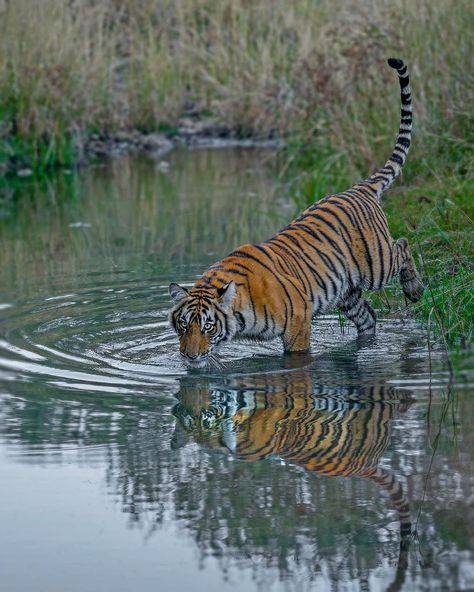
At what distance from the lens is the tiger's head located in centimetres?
586

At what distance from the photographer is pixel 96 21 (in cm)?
1692

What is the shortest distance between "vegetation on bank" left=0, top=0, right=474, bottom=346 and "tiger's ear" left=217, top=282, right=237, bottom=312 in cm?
96

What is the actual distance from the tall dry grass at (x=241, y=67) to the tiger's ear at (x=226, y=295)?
4.10 m

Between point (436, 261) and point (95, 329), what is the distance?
6.33ft

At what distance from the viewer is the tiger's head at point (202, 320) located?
19.2ft

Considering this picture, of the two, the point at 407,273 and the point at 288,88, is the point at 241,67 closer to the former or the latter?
the point at 288,88

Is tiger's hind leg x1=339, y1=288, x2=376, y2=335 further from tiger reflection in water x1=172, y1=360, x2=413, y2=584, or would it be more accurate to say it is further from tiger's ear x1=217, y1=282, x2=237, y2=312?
tiger's ear x1=217, y1=282, x2=237, y2=312

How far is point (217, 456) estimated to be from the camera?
4598 mm

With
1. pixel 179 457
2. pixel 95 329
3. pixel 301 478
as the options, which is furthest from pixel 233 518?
pixel 95 329

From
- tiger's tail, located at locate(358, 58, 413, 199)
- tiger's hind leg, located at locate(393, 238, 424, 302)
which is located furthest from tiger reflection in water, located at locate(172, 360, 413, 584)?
tiger's tail, located at locate(358, 58, 413, 199)

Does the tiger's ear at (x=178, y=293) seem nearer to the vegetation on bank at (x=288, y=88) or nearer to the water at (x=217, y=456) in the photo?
the water at (x=217, y=456)

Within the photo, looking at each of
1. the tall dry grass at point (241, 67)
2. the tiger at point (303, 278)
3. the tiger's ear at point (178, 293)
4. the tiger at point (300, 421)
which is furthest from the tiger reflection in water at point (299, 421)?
the tall dry grass at point (241, 67)

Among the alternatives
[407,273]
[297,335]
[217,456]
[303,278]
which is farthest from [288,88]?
[217,456]

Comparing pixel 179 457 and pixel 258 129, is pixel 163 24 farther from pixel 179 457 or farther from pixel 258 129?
pixel 179 457
